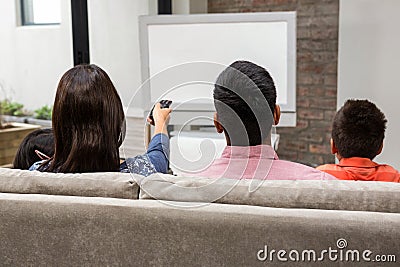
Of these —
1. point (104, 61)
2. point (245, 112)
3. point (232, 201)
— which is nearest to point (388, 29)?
point (104, 61)

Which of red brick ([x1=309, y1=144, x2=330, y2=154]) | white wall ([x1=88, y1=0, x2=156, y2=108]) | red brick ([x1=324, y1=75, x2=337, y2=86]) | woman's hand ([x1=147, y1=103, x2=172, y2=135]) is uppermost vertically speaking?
white wall ([x1=88, y1=0, x2=156, y2=108])

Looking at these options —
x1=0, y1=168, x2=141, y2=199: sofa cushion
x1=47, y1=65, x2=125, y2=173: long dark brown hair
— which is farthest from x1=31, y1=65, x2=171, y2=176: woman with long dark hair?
x1=0, y1=168, x2=141, y2=199: sofa cushion

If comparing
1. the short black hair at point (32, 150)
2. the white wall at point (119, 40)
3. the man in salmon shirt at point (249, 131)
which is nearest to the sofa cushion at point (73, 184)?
the man in salmon shirt at point (249, 131)

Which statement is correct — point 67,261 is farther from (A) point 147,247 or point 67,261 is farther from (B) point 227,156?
(B) point 227,156

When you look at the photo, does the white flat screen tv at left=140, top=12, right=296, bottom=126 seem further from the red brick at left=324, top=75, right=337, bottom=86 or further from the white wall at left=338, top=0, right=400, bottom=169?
the red brick at left=324, top=75, right=337, bottom=86

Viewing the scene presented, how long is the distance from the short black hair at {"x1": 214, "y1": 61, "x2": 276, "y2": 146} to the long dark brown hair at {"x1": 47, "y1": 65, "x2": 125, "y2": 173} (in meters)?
0.36

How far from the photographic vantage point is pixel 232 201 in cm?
166

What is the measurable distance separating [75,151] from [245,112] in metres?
0.56

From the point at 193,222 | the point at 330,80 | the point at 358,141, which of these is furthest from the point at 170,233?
the point at 330,80

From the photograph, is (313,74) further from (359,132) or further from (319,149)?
(359,132)

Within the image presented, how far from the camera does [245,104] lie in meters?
1.87

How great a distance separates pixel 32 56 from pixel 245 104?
112 inches

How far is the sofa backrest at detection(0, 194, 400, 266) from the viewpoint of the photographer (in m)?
1.54

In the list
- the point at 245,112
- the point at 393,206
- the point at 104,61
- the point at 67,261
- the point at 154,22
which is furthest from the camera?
the point at 104,61
